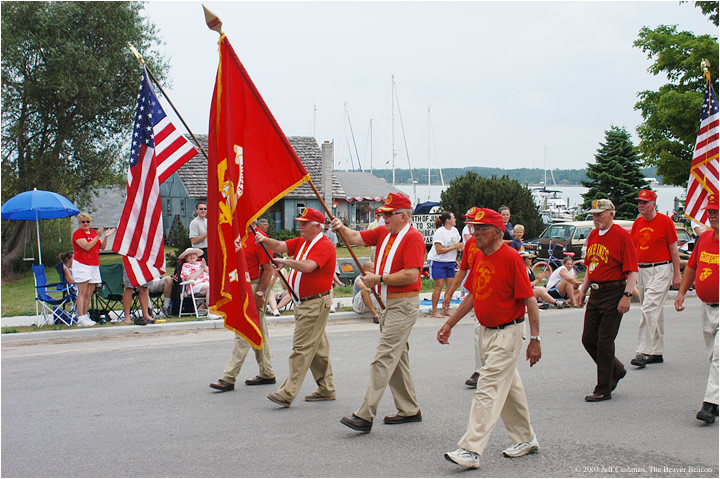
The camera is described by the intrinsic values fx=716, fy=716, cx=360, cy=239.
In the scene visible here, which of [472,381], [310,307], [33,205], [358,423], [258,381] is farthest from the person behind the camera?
[33,205]

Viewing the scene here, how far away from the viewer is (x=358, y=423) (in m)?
6.01

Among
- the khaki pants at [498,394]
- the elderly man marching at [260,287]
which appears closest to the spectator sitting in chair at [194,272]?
the elderly man marching at [260,287]

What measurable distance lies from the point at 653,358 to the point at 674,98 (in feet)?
62.2

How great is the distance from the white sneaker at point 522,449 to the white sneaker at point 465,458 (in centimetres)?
41

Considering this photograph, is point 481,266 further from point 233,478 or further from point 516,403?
point 233,478

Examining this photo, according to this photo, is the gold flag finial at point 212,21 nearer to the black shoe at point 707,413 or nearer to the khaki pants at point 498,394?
the khaki pants at point 498,394

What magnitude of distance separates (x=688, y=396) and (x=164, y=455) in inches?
201

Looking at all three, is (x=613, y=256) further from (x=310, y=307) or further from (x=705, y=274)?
(x=310, y=307)

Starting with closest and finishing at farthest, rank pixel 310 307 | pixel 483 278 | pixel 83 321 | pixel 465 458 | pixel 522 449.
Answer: pixel 465 458 < pixel 522 449 < pixel 483 278 < pixel 310 307 < pixel 83 321

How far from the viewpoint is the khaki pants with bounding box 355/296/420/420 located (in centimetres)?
606

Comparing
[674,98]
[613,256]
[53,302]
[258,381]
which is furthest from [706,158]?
[674,98]

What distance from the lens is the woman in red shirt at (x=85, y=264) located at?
1201cm

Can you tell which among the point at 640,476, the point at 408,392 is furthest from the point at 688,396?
the point at 408,392

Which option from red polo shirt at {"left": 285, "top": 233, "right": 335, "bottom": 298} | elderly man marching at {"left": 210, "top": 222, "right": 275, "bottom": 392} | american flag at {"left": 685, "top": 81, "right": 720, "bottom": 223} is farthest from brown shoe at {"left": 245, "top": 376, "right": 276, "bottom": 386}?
american flag at {"left": 685, "top": 81, "right": 720, "bottom": 223}
